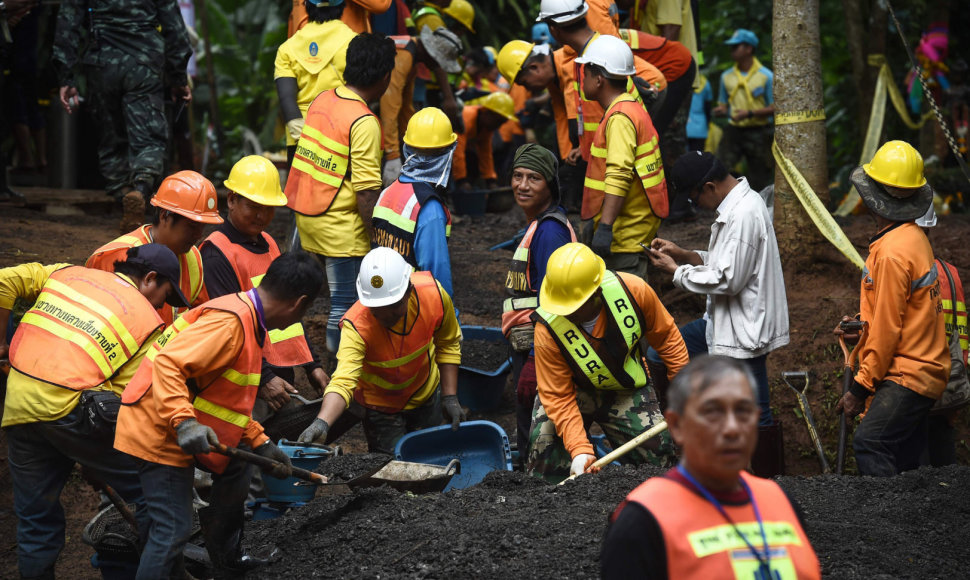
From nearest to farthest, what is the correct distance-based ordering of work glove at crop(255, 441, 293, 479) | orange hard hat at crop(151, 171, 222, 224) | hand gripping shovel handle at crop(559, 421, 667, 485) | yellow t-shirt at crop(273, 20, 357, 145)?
work glove at crop(255, 441, 293, 479)
hand gripping shovel handle at crop(559, 421, 667, 485)
orange hard hat at crop(151, 171, 222, 224)
yellow t-shirt at crop(273, 20, 357, 145)

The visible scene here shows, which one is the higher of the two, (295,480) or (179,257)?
(179,257)

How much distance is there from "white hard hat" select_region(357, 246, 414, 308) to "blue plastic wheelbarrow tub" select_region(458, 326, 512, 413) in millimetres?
1695

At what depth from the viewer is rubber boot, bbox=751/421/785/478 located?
5383 mm

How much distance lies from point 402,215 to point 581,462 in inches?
74.4

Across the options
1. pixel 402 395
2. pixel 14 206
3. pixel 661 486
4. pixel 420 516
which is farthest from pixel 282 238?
pixel 661 486

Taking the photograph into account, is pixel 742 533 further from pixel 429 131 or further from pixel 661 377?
pixel 429 131

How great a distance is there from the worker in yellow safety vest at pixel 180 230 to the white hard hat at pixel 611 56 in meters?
2.37

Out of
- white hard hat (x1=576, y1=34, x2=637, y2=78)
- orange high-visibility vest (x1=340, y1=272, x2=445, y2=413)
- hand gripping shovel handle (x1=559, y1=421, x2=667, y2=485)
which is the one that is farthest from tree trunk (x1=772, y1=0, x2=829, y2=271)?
hand gripping shovel handle (x1=559, y1=421, x2=667, y2=485)

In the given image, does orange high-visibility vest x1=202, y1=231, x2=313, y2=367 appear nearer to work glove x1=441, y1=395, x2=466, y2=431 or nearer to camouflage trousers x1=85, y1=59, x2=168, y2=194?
work glove x1=441, y1=395, x2=466, y2=431

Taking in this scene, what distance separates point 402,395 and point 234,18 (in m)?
11.3

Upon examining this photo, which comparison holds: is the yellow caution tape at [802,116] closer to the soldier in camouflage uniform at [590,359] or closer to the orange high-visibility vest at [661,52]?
the orange high-visibility vest at [661,52]

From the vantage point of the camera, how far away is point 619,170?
5738 millimetres

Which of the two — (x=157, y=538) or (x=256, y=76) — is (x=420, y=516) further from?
(x=256, y=76)

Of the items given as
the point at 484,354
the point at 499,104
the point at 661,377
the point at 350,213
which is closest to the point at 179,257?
the point at 350,213
